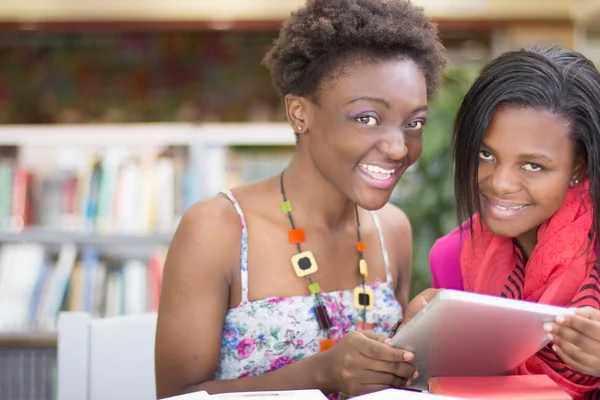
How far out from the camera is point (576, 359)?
103 cm

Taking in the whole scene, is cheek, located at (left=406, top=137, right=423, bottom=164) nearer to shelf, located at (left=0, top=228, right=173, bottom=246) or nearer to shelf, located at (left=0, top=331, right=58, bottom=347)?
shelf, located at (left=0, top=228, right=173, bottom=246)

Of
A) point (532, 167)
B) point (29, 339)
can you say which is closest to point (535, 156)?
point (532, 167)

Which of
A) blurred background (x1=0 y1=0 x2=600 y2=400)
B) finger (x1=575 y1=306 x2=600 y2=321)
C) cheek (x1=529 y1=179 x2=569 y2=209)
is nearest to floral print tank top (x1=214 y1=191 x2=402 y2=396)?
cheek (x1=529 y1=179 x2=569 y2=209)

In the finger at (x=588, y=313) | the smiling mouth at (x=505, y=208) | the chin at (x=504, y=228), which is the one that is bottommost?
the finger at (x=588, y=313)

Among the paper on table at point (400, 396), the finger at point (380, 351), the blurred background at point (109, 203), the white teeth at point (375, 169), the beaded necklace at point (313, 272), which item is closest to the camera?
the paper on table at point (400, 396)

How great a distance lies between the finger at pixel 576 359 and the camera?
1.02 m

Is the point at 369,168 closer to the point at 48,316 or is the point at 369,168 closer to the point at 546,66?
the point at 546,66

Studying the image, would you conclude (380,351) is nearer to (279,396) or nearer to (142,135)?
(279,396)

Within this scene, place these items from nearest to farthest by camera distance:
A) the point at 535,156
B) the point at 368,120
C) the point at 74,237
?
the point at 535,156
the point at 368,120
the point at 74,237

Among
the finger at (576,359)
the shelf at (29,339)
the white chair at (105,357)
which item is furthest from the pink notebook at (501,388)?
the shelf at (29,339)

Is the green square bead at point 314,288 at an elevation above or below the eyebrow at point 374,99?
below

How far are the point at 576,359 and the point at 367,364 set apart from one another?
298 mm

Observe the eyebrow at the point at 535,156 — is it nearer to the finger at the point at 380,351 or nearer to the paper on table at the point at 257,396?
the finger at the point at 380,351

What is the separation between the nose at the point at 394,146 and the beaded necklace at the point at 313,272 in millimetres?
280
